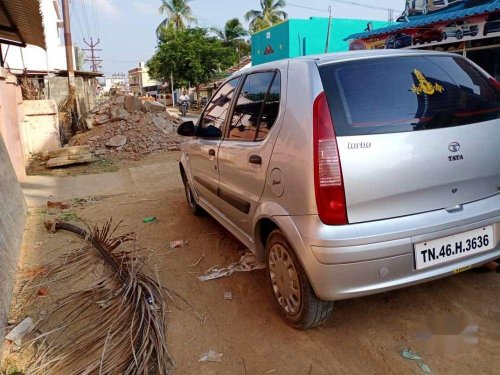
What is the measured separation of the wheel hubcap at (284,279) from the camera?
259cm

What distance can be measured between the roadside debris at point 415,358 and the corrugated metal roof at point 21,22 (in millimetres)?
6149

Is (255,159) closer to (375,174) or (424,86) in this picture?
(375,174)

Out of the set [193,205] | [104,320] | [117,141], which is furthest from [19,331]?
[117,141]

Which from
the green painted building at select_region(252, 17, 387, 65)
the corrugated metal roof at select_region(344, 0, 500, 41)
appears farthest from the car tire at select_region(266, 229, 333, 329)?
the green painted building at select_region(252, 17, 387, 65)

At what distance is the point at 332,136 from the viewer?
221 cm

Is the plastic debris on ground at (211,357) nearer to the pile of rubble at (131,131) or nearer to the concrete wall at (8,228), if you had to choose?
the concrete wall at (8,228)

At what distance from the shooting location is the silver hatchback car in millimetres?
2203

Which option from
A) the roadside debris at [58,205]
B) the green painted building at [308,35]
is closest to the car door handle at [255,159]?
the roadside debris at [58,205]

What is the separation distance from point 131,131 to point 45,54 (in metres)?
17.6

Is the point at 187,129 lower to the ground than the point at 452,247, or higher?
higher

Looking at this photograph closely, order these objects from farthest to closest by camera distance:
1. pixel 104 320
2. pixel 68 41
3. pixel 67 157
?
pixel 68 41 < pixel 67 157 < pixel 104 320

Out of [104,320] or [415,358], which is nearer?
[415,358]

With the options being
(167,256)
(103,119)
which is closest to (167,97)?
(103,119)

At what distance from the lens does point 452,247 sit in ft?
7.80
